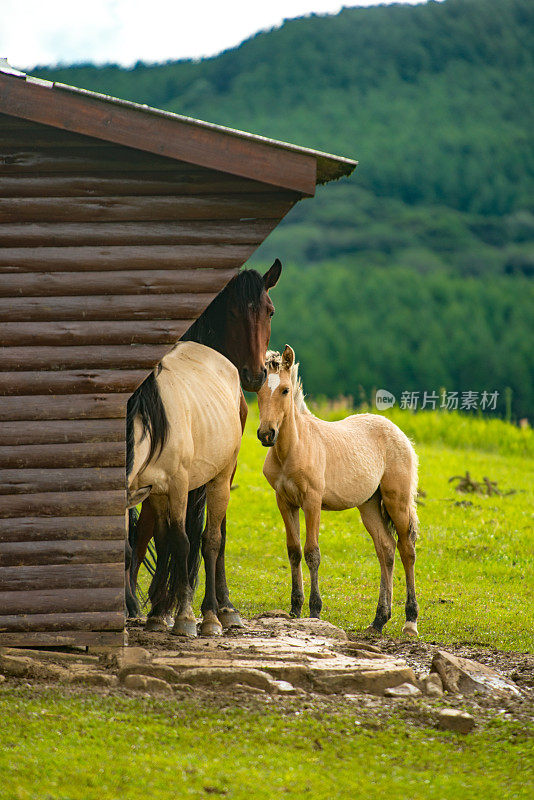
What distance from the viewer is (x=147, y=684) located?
5895 mm

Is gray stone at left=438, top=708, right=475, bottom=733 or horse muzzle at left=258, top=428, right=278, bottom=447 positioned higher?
horse muzzle at left=258, top=428, right=278, bottom=447

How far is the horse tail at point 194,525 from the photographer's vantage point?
8039 mm

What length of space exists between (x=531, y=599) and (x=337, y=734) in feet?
21.5

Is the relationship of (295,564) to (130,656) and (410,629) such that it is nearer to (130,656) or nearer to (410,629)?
(410,629)

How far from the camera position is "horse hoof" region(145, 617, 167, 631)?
754 cm

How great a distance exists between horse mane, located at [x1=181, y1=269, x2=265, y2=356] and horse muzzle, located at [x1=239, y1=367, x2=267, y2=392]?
33cm

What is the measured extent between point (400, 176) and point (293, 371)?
7779 centimetres

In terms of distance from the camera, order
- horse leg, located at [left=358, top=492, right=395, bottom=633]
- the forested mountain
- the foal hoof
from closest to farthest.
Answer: the foal hoof → horse leg, located at [left=358, top=492, right=395, bottom=633] → the forested mountain

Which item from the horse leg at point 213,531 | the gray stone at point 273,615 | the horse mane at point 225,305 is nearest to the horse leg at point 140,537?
the horse leg at point 213,531

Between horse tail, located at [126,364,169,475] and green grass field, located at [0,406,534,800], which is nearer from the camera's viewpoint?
green grass field, located at [0,406,534,800]

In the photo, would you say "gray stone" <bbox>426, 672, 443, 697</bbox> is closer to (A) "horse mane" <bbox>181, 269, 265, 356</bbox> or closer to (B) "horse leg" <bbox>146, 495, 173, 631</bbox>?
(B) "horse leg" <bbox>146, 495, 173, 631</bbox>

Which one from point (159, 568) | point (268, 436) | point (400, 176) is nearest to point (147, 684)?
point (159, 568)

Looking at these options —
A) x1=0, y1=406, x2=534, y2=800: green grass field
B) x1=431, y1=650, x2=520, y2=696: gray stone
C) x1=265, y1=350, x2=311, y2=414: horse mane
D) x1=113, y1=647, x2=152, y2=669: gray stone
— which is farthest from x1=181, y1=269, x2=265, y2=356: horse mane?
x1=0, y1=406, x2=534, y2=800: green grass field

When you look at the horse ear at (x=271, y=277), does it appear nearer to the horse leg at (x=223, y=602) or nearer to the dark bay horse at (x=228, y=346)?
the dark bay horse at (x=228, y=346)
